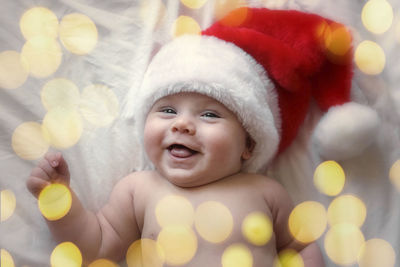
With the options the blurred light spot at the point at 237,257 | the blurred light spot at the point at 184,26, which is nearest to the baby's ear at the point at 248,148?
the blurred light spot at the point at 237,257

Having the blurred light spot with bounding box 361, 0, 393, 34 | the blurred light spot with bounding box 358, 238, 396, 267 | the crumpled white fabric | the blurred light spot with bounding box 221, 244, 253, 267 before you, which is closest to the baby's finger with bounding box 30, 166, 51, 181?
the crumpled white fabric

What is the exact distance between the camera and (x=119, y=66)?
1330mm

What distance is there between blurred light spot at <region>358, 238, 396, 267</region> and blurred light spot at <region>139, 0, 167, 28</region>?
804 mm

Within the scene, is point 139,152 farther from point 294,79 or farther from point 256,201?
point 294,79

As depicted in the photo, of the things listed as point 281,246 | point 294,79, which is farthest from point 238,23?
point 281,246

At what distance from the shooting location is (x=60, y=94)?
4.18ft

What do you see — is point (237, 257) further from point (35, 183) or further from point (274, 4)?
point (274, 4)

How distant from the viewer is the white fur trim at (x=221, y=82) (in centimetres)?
112

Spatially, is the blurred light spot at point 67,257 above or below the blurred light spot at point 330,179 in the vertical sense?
below

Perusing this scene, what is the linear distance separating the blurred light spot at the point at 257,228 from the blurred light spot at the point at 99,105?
448mm

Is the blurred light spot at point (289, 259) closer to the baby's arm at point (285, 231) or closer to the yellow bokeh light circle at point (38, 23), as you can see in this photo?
the baby's arm at point (285, 231)

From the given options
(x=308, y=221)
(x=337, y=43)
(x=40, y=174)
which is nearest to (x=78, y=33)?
(x=40, y=174)

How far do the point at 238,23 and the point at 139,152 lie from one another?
0.42 metres

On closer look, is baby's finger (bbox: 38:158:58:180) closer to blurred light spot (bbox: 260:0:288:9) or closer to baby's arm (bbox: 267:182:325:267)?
baby's arm (bbox: 267:182:325:267)
